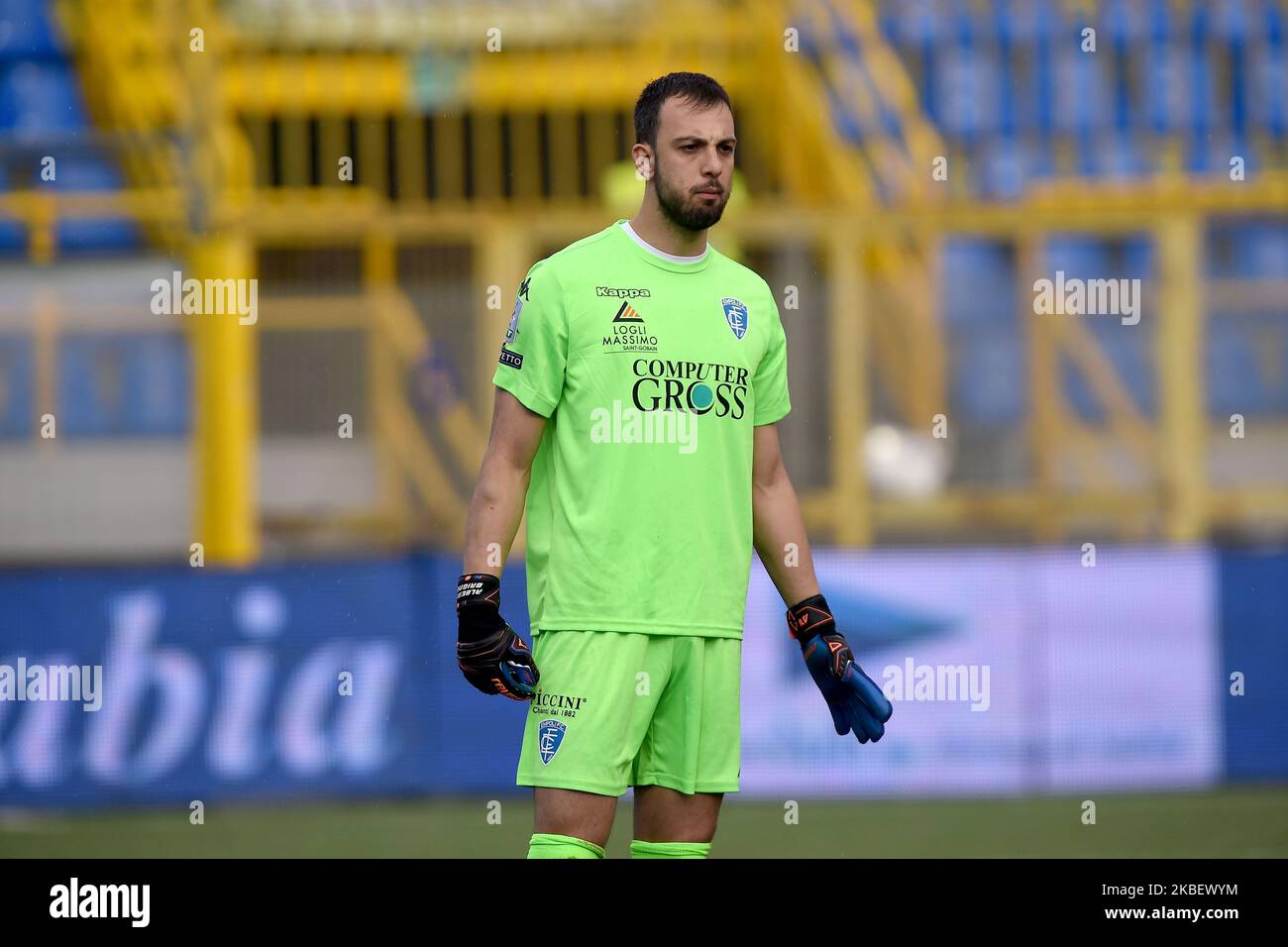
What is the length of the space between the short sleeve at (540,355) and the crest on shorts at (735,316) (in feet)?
1.15

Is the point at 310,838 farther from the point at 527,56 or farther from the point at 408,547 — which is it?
the point at 527,56

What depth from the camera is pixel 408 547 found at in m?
9.84

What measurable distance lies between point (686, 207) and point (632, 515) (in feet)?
2.08

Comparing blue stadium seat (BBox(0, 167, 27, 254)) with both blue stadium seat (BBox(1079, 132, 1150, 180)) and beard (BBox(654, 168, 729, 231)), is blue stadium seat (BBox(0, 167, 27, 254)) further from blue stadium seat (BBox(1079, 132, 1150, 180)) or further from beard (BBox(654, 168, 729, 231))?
beard (BBox(654, 168, 729, 231))

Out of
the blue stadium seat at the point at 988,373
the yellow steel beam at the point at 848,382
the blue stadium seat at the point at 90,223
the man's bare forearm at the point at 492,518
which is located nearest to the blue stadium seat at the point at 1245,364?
the blue stadium seat at the point at 988,373

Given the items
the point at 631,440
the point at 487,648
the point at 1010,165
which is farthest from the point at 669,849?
the point at 1010,165

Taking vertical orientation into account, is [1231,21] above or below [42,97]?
above

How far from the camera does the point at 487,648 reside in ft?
13.5

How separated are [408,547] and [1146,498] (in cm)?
356

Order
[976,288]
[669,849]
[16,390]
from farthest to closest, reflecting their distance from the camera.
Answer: [976,288] → [16,390] → [669,849]

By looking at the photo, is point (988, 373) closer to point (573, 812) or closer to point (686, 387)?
point (686, 387)

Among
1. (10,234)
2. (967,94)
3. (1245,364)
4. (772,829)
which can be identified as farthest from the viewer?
(967,94)

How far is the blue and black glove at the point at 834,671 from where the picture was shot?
14.7 ft

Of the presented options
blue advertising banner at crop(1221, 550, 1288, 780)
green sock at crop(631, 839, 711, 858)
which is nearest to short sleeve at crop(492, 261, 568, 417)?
green sock at crop(631, 839, 711, 858)
